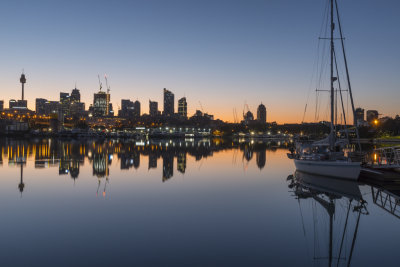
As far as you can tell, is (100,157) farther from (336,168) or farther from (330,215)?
(330,215)

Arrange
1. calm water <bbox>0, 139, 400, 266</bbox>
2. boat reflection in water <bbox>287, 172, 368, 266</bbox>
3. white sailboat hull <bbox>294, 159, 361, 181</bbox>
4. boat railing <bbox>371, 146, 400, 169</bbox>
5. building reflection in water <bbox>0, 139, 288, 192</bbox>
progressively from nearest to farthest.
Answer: calm water <bbox>0, 139, 400, 266</bbox>, boat reflection in water <bbox>287, 172, 368, 266</bbox>, white sailboat hull <bbox>294, 159, 361, 181</bbox>, boat railing <bbox>371, 146, 400, 169</bbox>, building reflection in water <bbox>0, 139, 288, 192</bbox>

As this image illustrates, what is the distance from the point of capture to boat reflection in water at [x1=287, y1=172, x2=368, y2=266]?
1108 cm

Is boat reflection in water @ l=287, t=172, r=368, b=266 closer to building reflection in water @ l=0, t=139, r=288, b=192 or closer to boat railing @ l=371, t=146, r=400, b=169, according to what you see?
boat railing @ l=371, t=146, r=400, b=169

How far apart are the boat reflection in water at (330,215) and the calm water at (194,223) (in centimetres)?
5

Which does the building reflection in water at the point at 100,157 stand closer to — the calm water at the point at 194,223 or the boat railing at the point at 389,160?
the calm water at the point at 194,223

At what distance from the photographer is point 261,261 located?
9.93m

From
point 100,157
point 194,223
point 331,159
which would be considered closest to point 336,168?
point 331,159

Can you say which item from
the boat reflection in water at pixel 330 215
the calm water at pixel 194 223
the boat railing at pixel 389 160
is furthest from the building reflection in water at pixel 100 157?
the boat railing at pixel 389 160

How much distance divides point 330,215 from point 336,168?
933cm

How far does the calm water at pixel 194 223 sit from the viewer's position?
33.6ft

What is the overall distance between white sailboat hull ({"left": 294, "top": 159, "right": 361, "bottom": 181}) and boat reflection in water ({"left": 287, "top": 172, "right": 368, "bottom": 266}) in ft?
1.48

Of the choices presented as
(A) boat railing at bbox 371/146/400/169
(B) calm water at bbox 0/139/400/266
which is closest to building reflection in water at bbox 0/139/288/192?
(B) calm water at bbox 0/139/400/266

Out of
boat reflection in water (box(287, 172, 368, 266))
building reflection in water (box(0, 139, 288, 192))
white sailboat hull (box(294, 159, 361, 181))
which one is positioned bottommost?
boat reflection in water (box(287, 172, 368, 266))

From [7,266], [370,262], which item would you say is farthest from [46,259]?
[370,262]
